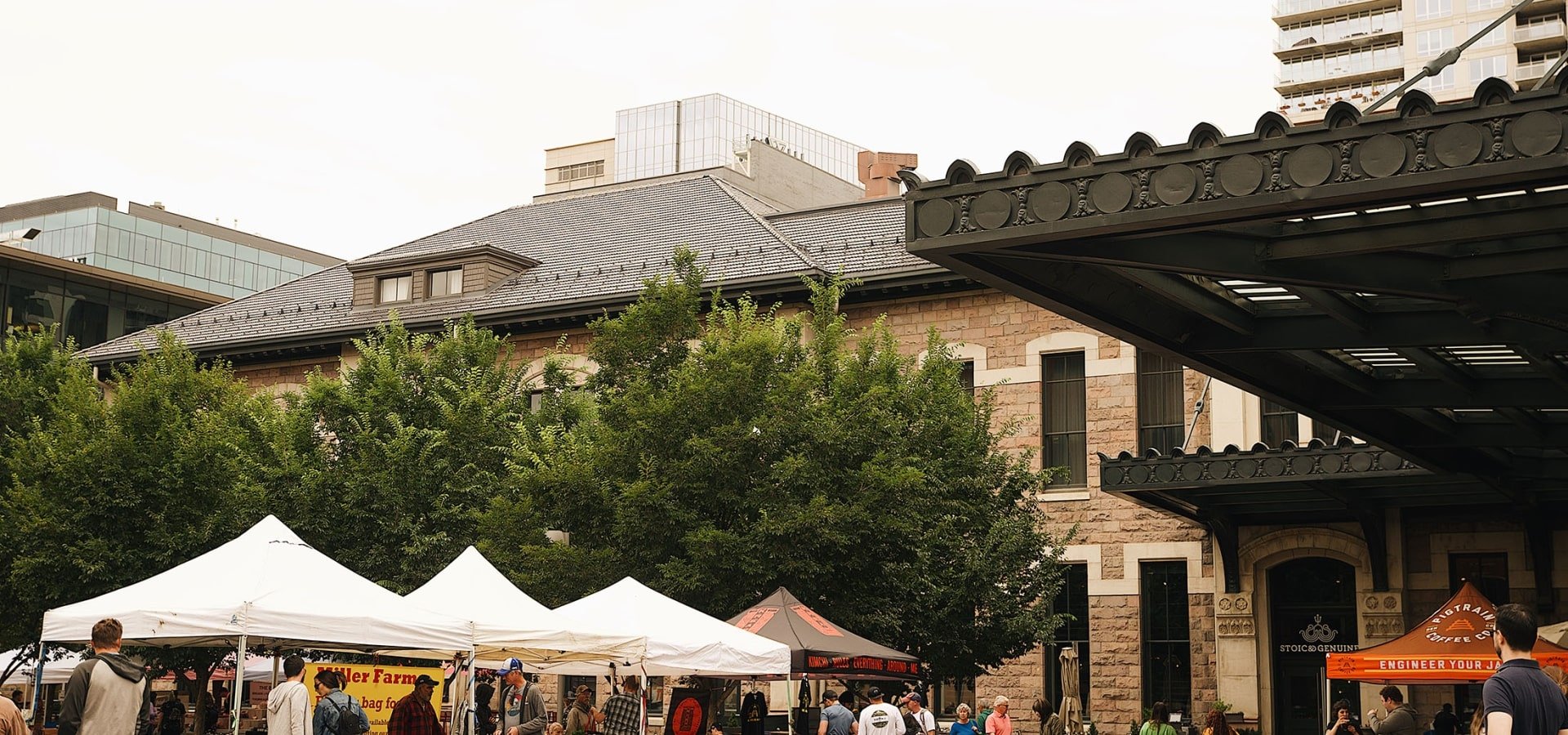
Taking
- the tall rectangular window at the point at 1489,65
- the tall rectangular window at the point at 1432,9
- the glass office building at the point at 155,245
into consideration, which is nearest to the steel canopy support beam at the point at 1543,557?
the glass office building at the point at 155,245

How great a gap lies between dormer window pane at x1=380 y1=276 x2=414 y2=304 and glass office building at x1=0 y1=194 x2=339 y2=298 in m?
39.4

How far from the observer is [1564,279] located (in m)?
11.8

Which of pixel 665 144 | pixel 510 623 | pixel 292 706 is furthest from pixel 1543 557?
pixel 665 144

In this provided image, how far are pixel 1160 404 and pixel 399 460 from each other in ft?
41.5

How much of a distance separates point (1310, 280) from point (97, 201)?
253 ft

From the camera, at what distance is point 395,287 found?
115 ft

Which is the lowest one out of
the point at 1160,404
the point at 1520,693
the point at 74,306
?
the point at 1520,693

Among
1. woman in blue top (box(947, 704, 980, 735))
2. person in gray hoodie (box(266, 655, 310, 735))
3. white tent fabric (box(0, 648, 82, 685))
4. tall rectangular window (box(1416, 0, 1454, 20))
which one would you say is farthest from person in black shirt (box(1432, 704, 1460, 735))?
tall rectangular window (box(1416, 0, 1454, 20))

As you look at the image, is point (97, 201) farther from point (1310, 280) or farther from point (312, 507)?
point (1310, 280)

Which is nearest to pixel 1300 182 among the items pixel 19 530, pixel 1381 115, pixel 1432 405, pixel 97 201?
pixel 1381 115

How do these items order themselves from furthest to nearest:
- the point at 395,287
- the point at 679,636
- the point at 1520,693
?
the point at 395,287 < the point at 679,636 < the point at 1520,693

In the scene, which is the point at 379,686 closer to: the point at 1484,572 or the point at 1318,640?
the point at 1318,640

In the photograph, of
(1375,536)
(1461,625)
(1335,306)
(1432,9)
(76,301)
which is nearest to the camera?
(1335,306)

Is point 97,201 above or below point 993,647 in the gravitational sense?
above
